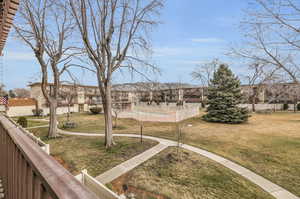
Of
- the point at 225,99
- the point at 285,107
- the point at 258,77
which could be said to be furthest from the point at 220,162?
the point at 285,107

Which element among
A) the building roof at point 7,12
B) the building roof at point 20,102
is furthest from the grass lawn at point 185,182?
the building roof at point 20,102

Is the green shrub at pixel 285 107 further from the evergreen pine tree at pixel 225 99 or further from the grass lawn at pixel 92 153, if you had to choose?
the grass lawn at pixel 92 153

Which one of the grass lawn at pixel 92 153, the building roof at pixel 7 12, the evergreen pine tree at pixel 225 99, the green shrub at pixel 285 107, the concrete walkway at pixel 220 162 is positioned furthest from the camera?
the green shrub at pixel 285 107

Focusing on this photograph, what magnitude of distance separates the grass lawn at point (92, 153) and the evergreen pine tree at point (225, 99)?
1225 cm

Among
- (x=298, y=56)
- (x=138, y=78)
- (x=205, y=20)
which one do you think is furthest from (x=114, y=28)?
(x=298, y=56)

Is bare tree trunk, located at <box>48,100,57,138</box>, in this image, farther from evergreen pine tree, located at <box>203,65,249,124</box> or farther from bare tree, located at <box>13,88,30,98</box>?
bare tree, located at <box>13,88,30,98</box>

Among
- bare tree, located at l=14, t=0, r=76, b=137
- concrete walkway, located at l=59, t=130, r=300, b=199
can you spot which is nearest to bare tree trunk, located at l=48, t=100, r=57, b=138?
bare tree, located at l=14, t=0, r=76, b=137

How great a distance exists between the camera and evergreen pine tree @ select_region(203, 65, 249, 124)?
1872 centimetres

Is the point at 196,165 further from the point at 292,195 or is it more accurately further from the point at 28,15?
the point at 28,15

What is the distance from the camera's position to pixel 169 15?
9547mm

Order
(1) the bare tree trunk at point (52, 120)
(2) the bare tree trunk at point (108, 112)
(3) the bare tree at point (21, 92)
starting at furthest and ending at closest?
(3) the bare tree at point (21, 92)
(1) the bare tree trunk at point (52, 120)
(2) the bare tree trunk at point (108, 112)

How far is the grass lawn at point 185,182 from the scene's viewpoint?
5.28 metres

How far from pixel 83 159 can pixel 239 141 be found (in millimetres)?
10058

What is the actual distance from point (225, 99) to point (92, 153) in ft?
54.3
